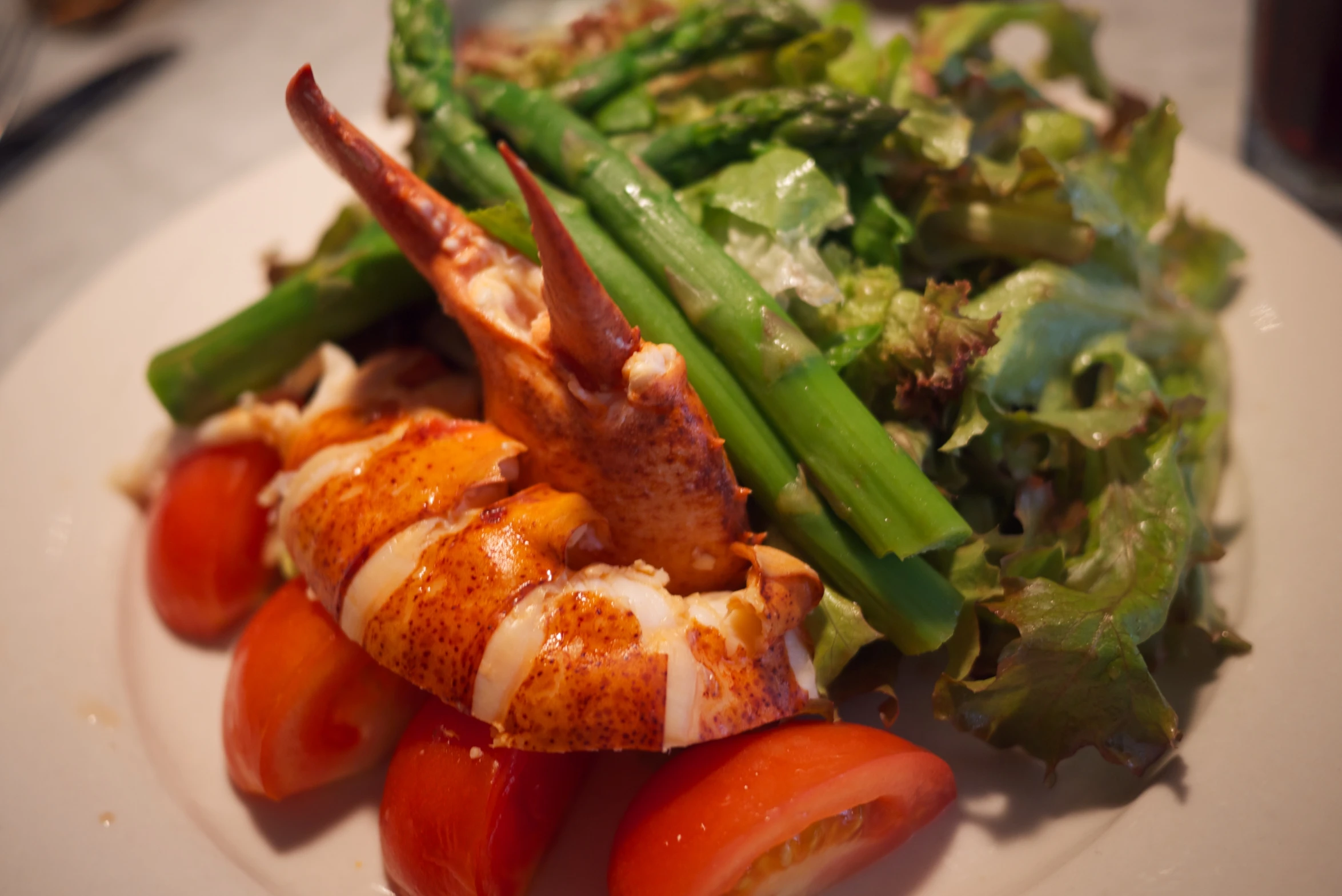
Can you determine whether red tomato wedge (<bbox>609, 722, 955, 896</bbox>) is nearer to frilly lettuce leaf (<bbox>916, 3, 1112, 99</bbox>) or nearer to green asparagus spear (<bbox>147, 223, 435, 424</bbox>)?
green asparagus spear (<bbox>147, 223, 435, 424</bbox>)

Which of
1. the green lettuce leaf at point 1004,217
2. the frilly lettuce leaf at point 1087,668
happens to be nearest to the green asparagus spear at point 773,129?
the green lettuce leaf at point 1004,217

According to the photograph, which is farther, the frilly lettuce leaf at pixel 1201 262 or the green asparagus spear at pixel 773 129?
the frilly lettuce leaf at pixel 1201 262

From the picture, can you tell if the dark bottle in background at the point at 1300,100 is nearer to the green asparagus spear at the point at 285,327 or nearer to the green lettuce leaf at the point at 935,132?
the green lettuce leaf at the point at 935,132

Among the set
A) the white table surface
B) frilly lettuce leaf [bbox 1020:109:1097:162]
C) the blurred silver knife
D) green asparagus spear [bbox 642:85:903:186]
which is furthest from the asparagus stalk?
the blurred silver knife

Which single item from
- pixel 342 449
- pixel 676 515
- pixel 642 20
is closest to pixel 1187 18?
pixel 642 20

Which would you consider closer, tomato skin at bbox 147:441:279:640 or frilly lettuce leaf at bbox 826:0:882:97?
tomato skin at bbox 147:441:279:640

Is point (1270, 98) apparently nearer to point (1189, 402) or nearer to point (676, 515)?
point (1189, 402)

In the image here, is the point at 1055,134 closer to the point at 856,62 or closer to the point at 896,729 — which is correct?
the point at 856,62

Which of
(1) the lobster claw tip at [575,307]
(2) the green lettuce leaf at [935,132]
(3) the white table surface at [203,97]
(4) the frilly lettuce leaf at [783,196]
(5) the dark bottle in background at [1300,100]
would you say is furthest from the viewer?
(3) the white table surface at [203,97]
